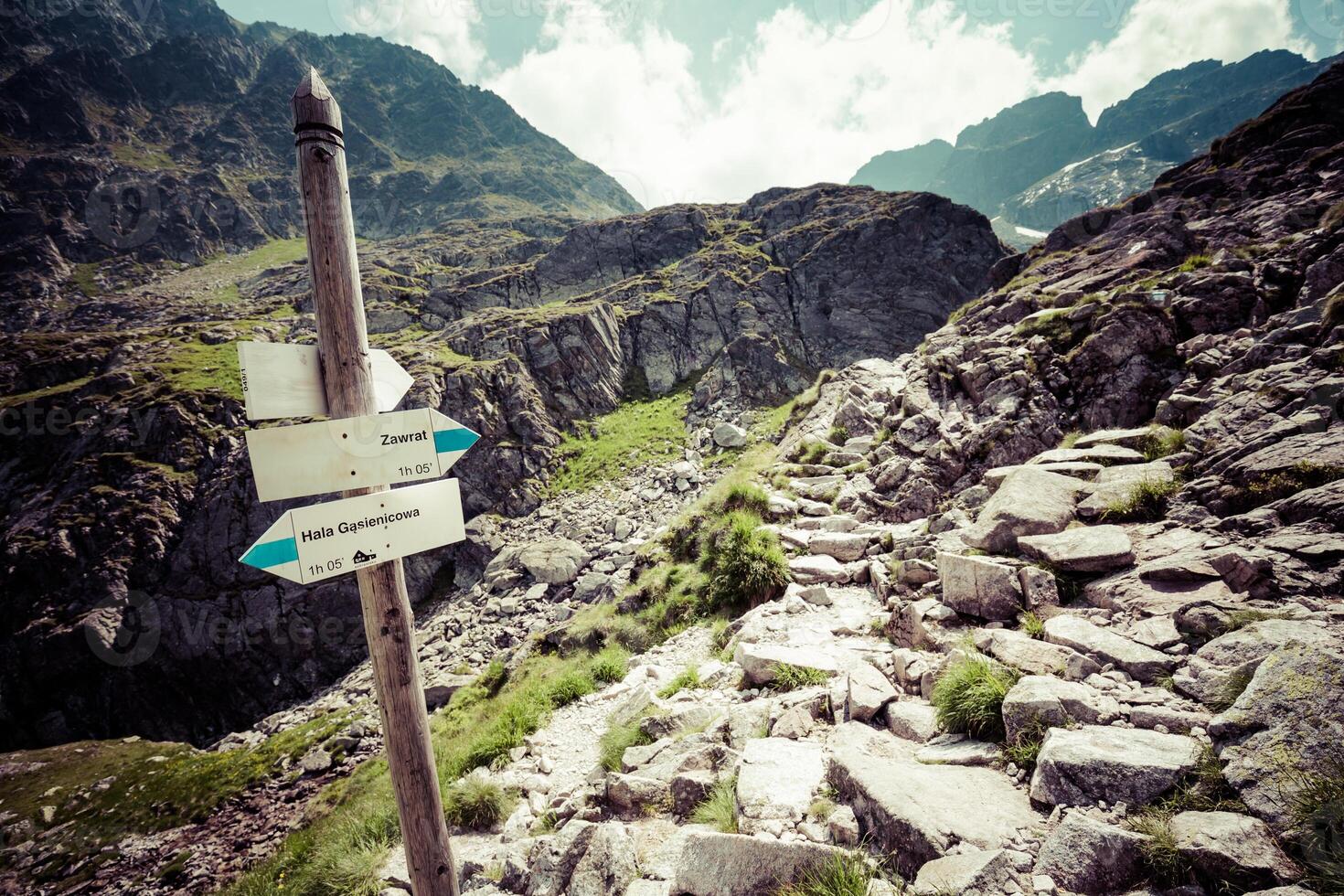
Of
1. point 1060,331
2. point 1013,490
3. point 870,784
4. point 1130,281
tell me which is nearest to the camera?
point 870,784

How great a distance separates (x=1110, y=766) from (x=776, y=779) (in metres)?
2.53

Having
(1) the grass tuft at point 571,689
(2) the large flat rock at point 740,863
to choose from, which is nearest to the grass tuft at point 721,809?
(2) the large flat rock at point 740,863

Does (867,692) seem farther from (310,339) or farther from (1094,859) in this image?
(310,339)

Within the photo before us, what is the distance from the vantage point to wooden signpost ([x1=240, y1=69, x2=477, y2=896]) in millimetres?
3043

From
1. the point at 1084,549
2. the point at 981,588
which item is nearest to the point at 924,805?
the point at 981,588

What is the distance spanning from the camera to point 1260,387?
764 cm

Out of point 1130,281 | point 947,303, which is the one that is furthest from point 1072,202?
point 1130,281

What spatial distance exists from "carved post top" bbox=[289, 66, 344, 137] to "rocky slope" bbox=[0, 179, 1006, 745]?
28.8 m

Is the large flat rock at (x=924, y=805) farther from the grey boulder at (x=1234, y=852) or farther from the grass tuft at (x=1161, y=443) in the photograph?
the grass tuft at (x=1161, y=443)

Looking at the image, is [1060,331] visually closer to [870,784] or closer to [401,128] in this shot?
[870,784]

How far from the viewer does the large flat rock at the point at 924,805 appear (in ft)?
10.4

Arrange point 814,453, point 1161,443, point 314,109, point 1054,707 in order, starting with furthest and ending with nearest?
point 814,453
point 1161,443
point 1054,707
point 314,109

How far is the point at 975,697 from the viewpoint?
440 centimetres

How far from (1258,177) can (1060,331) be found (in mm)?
15392
